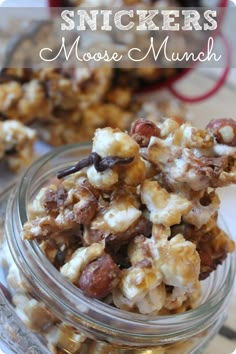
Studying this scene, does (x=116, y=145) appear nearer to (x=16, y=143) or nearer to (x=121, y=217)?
(x=121, y=217)

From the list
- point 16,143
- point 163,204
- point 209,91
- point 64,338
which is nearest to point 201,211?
point 163,204

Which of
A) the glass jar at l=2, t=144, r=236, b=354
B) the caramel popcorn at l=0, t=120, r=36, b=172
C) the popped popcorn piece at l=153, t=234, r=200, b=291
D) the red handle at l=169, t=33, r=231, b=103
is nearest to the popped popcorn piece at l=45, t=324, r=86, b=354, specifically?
the glass jar at l=2, t=144, r=236, b=354

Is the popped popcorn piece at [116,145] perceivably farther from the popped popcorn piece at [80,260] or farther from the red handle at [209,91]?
the red handle at [209,91]

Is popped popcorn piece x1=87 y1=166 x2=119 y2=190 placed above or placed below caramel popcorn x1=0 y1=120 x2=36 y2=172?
above

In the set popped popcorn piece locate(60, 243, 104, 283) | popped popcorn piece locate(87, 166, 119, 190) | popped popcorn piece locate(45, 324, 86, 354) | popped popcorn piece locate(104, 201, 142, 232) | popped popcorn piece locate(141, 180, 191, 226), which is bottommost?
popped popcorn piece locate(45, 324, 86, 354)

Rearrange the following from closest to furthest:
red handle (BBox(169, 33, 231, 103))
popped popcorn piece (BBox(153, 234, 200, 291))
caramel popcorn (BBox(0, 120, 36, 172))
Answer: popped popcorn piece (BBox(153, 234, 200, 291)) < caramel popcorn (BBox(0, 120, 36, 172)) < red handle (BBox(169, 33, 231, 103))

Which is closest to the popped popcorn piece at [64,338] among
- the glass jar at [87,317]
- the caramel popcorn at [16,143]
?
the glass jar at [87,317]

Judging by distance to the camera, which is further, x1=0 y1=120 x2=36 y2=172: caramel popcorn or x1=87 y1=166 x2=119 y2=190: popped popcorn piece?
x1=0 y1=120 x2=36 y2=172: caramel popcorn

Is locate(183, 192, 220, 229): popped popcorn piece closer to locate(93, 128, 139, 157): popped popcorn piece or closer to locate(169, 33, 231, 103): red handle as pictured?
locate(93, 128, 139, 157): popped popcorn piece
